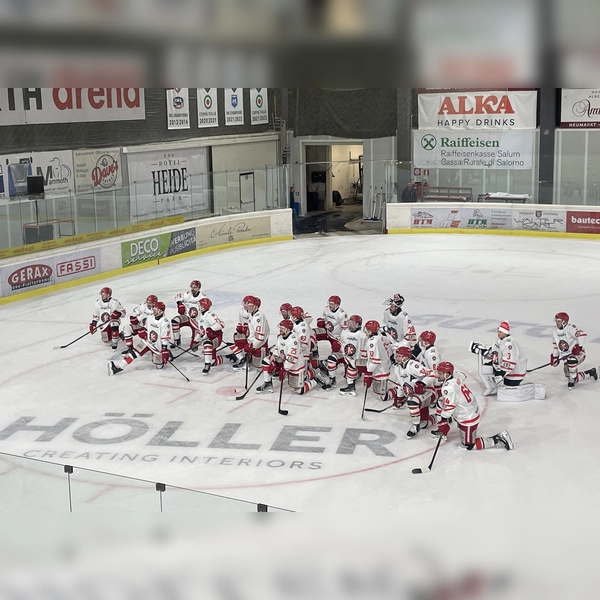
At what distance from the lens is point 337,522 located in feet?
8.25

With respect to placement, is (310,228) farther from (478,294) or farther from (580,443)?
(580,443)

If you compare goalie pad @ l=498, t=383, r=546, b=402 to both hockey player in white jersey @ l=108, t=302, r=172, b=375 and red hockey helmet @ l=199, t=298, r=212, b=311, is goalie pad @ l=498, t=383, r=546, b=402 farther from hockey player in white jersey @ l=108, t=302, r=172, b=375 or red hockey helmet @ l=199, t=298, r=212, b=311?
hockey player in white jersey @ l=108, t=302, r=172, b=375

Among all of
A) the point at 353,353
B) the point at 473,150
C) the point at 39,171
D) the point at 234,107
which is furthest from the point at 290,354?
the point at 234,107

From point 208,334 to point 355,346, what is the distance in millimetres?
2453

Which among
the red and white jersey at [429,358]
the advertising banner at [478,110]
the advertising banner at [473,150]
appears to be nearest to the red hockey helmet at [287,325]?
the red and white jersey at [429,358]

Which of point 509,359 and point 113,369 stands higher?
point 509,359

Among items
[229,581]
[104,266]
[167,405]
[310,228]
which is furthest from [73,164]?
[229,581]

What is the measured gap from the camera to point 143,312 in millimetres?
12836

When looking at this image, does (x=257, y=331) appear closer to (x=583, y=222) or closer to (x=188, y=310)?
(x=188, y=310)

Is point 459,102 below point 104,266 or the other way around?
the other way around

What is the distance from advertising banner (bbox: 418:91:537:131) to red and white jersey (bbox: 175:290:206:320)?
16.6m

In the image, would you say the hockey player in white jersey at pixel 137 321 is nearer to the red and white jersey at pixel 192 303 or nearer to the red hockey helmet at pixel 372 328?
Result: the red and white jersey at pixel 192 303

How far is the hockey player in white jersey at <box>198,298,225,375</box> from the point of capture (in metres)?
12.3
